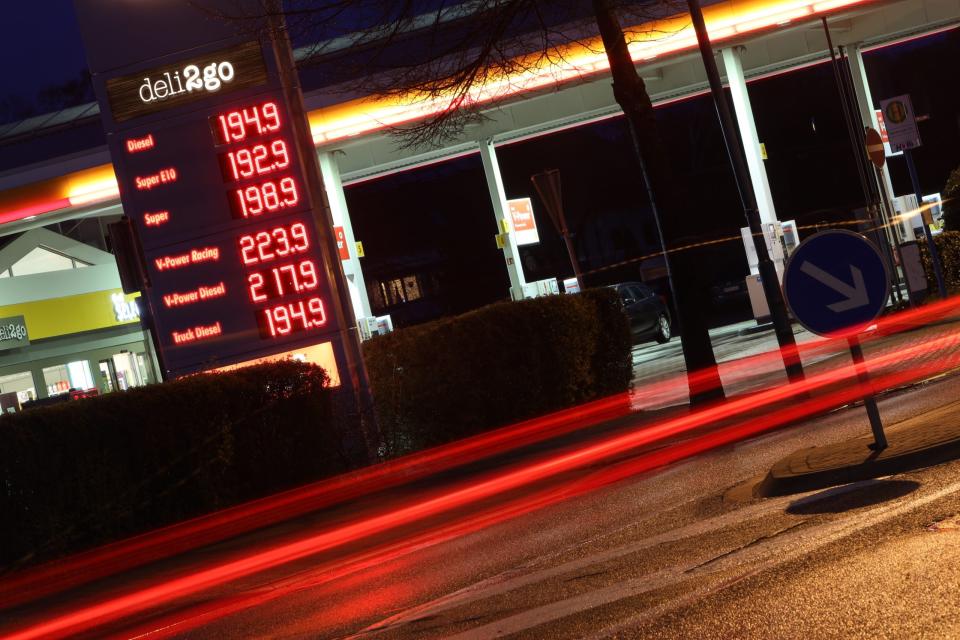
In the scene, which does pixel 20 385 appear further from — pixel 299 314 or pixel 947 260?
pixel 947 260

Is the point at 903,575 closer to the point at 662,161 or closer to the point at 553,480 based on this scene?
the point at 553,480

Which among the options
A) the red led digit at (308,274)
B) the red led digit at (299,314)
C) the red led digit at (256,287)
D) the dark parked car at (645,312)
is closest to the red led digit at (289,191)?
the red led digit at (308,274)

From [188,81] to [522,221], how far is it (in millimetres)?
19345

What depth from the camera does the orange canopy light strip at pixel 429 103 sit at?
25.7 metres

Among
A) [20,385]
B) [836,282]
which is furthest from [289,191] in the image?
[20,385]

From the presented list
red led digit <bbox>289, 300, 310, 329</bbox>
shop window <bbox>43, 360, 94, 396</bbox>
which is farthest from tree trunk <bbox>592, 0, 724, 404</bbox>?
shop window <bbox>43, 360, 94, 396</bbox>

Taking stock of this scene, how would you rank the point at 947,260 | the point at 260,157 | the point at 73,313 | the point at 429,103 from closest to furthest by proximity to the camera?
1. the point at 260,157
2. the point at 947,260
3. the point at 429,103
4. the point at 73,313

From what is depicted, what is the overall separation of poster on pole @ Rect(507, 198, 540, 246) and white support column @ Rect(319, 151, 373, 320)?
5.34 meters

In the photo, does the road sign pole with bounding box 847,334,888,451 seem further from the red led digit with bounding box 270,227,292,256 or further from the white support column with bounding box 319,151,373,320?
the white support column with bounding box 319,151,373,320

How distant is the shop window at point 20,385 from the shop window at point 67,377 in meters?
0.42

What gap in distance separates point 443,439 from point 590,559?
7.85 m

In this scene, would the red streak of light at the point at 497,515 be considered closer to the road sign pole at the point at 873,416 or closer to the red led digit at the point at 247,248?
the road sign pole at the point at 873,416

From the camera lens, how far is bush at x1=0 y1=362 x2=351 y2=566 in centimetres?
1159

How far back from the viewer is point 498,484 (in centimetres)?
1243
